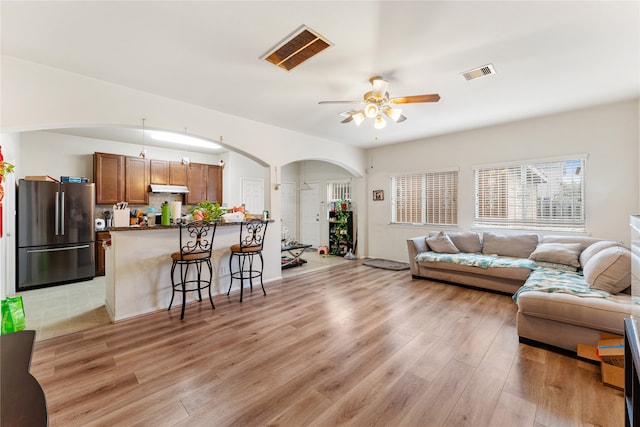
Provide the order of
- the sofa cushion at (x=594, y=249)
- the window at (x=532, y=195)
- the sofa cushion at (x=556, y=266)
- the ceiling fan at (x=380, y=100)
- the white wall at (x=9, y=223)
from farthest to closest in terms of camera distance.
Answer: the window at (x=532, y=195), the white wall at (x=9, y=223), the sofa cushion at (x=556, y=266), the sofa cushion at (x=594, y=249), the ceiling fan at (x=380, y=100)

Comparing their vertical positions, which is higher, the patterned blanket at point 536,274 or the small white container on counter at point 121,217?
the small white container on counter at point 121,217

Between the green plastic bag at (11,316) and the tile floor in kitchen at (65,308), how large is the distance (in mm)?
361

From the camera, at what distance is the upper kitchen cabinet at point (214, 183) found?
6.78 m

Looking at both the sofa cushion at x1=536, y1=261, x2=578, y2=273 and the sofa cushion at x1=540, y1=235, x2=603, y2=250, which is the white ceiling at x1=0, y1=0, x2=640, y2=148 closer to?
the sofa cushion at x1=540, y1=235, x2=603, y2=250

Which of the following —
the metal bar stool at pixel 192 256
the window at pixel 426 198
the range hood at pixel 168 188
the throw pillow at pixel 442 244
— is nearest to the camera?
the metal bar stool at pixel 192 256

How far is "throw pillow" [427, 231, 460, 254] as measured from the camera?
15.6ft

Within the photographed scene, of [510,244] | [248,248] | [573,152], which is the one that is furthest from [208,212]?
[573,152]

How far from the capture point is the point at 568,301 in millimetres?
2375

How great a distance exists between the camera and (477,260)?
4156mm

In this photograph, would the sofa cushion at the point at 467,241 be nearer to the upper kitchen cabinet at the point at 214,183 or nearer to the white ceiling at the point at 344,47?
the white ceiling at the point at 344,47

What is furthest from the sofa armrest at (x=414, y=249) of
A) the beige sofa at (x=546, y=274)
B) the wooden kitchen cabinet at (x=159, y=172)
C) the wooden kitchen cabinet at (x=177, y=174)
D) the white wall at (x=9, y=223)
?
the white wall at (x=9, y=223)

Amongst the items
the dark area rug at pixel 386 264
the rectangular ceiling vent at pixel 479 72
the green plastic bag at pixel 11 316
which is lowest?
the dark area rug at pixel 386 264

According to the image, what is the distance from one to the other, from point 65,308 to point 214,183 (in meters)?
3.97

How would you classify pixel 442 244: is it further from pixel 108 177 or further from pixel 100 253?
pixel 108 177
